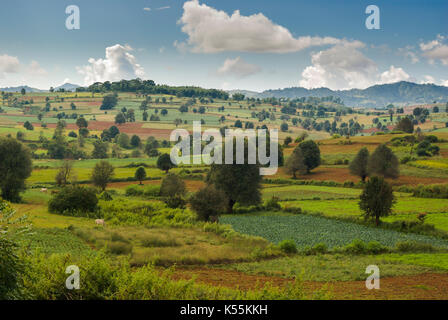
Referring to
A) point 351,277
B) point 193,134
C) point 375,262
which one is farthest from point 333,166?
point 193,134

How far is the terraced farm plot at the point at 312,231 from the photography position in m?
36.5

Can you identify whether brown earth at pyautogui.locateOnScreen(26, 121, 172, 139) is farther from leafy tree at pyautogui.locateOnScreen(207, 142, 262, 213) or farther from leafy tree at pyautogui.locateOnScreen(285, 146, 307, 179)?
leafy tree at pyautogui.locateOnScreen(207, 142, 262, 213)

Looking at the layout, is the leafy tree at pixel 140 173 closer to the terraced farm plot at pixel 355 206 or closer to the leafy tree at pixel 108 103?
the terraced farm plot at pixel 355 206

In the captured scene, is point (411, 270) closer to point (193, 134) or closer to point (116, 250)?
point (116, 250)

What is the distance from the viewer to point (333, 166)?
8712cm

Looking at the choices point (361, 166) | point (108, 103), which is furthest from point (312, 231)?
point (108, 103)

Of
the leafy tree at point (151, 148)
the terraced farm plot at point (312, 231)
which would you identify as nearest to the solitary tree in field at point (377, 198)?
the terraced farm plot at point (312, 231)

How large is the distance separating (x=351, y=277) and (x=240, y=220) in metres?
25.6

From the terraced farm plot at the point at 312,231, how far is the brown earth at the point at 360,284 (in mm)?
11298

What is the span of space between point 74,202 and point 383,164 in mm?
50210

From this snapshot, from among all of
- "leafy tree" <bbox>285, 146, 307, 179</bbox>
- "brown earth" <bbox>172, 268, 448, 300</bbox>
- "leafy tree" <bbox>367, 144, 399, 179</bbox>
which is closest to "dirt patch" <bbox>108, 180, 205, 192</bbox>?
"leafy tree" <bbox>285, 146, 307, 179</bbox>

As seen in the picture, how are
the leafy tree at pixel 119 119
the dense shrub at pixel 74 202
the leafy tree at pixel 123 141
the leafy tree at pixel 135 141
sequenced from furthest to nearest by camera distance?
the leafy tree at pixel 119 119
the leafy tree at pixel 135 141
the leafy tree at pixel 123 141
the dense shrub at pixel 74 202
